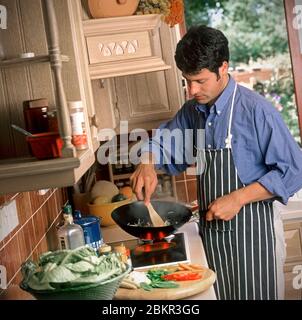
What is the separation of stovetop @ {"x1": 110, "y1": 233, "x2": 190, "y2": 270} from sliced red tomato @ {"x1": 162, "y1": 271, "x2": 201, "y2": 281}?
0.40ft

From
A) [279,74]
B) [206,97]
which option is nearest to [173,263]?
[206,97]

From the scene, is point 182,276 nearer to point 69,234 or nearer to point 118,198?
point 69,234

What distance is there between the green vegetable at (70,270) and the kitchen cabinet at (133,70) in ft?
2.63

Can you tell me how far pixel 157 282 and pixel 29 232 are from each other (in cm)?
41

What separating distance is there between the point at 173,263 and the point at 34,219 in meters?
0.42

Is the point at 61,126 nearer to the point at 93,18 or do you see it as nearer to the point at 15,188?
the point at 15,188

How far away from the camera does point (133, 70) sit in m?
1.96

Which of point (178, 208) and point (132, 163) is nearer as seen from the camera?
point (178, 208)

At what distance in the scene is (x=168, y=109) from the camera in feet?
7.82

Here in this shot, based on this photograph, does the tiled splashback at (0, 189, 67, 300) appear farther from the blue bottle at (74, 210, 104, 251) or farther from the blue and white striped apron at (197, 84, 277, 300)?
the blue and white striped apron at (197, 84, 277, 300)

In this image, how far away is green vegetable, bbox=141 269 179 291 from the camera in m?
1.39

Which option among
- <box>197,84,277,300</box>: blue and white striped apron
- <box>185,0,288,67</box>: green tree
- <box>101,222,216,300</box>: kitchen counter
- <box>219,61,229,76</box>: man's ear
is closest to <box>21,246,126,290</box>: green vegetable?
<box>101,222,216,300</box>: kitchen counter

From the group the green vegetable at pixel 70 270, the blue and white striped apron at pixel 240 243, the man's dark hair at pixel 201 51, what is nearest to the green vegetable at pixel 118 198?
the blue and white striped apron at pixel 240 243

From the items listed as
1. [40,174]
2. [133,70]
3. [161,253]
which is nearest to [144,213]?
[161,253]
